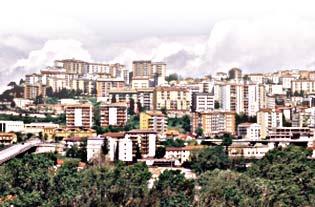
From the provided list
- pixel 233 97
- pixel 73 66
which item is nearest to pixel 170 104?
pixel 233 97

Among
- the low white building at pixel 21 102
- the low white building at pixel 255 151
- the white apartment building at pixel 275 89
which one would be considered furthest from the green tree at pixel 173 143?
the white apartment building at pixel 275 89

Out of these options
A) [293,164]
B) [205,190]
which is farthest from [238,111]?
[205,190]

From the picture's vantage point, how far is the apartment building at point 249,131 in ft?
49.4

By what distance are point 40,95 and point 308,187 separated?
13.2 meters

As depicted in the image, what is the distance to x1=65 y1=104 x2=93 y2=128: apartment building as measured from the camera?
51.8ft

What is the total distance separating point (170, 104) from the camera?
1811 cm

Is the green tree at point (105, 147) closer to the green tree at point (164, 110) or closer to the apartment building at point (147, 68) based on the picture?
the green tree at point (164, 110)

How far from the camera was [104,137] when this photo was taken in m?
12.6

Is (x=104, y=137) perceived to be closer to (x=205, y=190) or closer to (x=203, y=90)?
(x=205, y=190)

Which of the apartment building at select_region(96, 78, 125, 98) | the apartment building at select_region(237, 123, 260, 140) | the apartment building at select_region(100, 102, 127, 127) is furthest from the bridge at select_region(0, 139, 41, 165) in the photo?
the apartment building at select_region(96, 78, 125, 98)

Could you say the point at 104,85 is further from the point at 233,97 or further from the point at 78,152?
the point at 78,152

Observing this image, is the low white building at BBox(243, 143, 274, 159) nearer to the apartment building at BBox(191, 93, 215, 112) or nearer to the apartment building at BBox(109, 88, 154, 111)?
the apartment building at BBox(191, 93, 215, 112)

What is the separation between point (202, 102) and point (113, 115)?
294 cm

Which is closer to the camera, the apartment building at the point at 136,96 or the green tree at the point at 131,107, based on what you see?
the green tree at the point at 131,107
